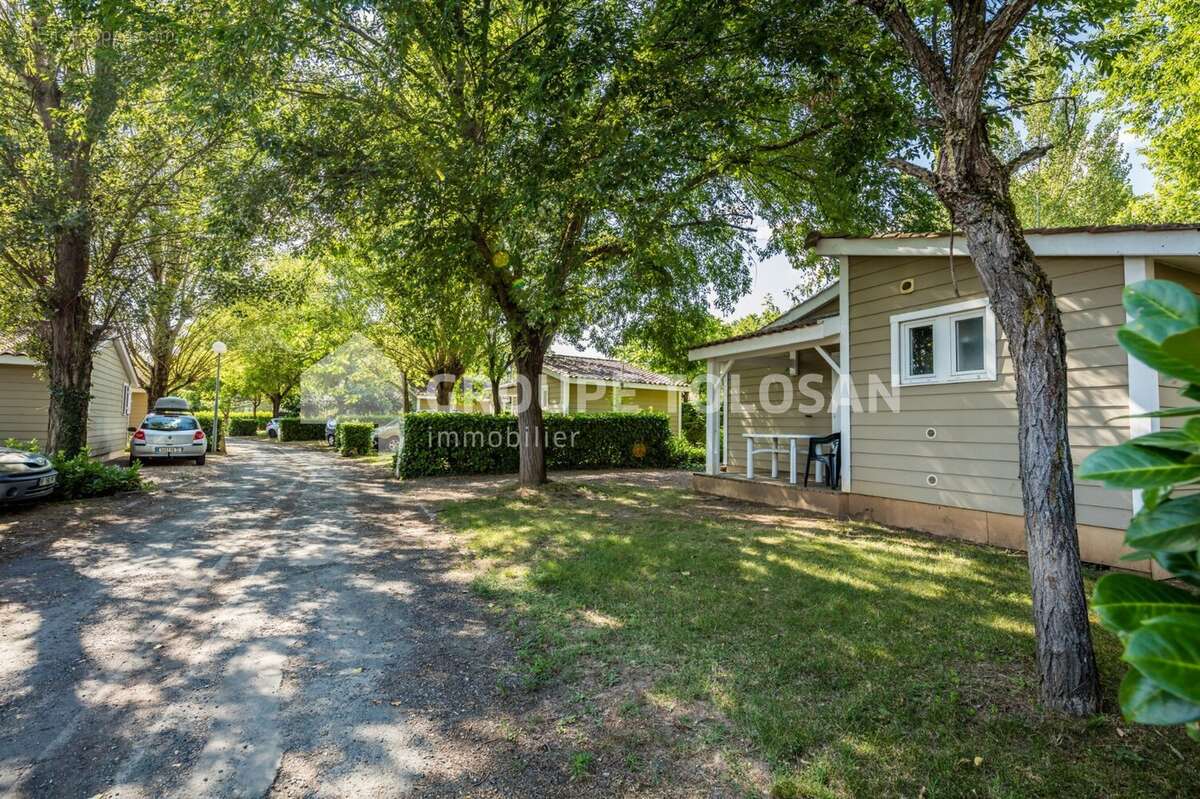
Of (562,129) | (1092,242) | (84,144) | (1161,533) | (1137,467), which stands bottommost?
(1161,533)

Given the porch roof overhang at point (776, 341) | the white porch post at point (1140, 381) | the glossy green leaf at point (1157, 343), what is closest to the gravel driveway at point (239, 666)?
the glossy green leaf at point (1157, 343)

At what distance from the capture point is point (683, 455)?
1948 cm

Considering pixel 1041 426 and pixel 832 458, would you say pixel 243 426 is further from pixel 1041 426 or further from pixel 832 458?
pixel 1041 426

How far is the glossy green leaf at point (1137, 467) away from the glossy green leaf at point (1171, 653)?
197 mm

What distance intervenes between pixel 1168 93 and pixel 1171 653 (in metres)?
18.4

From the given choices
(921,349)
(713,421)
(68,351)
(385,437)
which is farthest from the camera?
(385,437)

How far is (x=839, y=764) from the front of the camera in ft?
9.15

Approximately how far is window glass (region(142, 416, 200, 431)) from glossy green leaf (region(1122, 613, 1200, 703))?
20838 mm

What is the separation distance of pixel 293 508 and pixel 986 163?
10.8 metres

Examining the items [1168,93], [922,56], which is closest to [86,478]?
[922,56]

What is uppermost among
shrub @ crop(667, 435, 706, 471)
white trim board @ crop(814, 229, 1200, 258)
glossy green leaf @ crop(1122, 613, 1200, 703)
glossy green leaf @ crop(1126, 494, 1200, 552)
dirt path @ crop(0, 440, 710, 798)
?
white trim board @ crop(814, 229, 1200, 258)

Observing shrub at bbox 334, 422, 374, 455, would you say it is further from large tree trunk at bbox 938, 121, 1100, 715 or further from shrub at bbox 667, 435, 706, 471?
large tree trunk at bbox 938, 121, 1100, 715

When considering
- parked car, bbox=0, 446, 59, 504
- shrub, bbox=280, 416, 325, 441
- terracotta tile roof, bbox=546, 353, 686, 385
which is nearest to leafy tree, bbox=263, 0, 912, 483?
parked car, bbox=0, 446, 59, 504

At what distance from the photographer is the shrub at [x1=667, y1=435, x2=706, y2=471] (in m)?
19.2
